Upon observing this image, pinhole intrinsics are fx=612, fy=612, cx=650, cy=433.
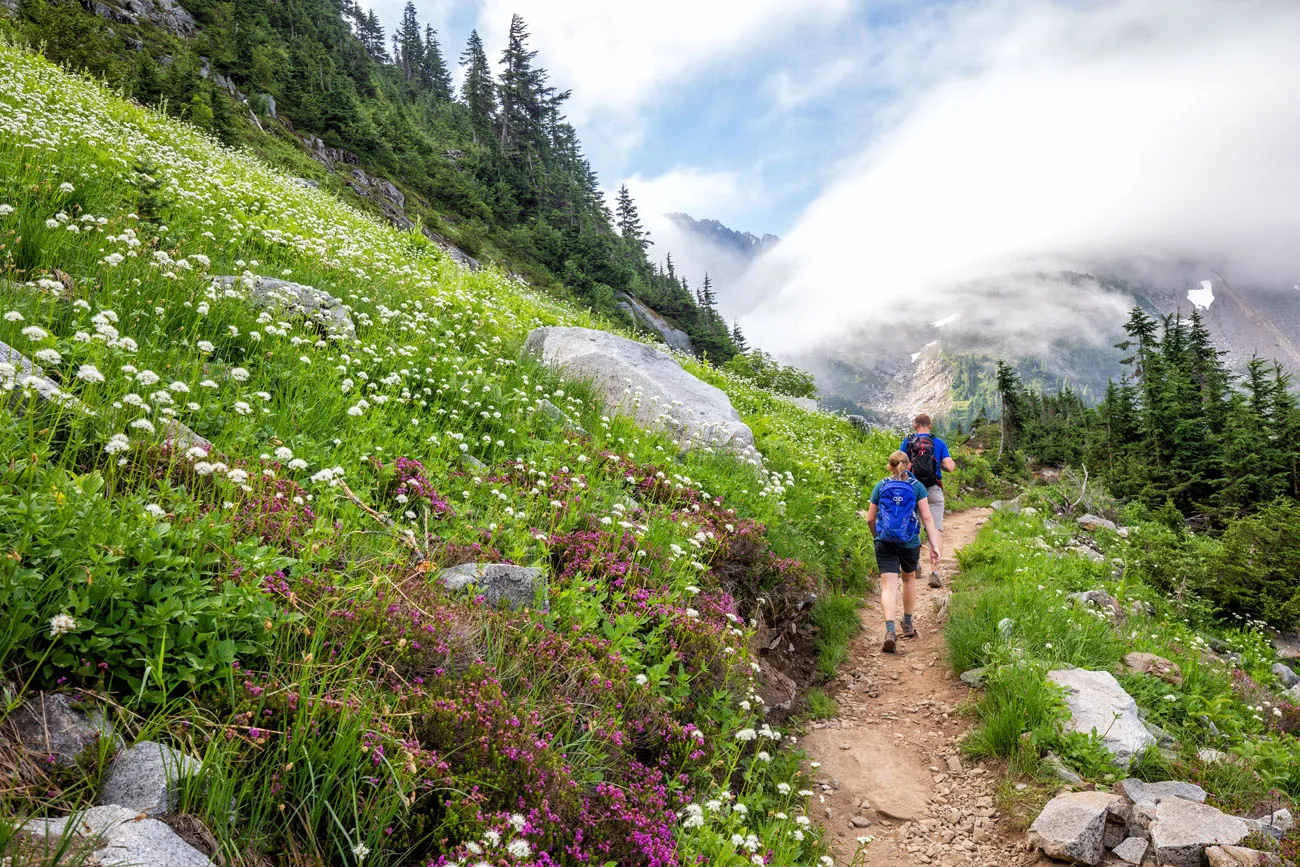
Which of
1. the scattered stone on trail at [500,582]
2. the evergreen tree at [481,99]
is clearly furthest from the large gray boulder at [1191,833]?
the evergreen tree at [481,99]

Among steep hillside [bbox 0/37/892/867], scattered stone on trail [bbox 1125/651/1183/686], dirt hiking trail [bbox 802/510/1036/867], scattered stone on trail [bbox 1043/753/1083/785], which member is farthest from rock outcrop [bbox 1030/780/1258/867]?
scattered stone on trail [bbox 1125/651/1183/686]

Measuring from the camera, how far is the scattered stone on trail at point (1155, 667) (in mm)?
7145

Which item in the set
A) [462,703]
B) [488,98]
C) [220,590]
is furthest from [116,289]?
[488,98]

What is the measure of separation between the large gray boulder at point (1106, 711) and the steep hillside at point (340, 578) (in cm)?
271

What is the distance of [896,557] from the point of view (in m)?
8.88

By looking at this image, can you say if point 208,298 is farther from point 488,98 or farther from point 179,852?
point 488,98

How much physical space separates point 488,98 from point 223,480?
292 feet

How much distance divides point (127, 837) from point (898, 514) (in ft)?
28.1

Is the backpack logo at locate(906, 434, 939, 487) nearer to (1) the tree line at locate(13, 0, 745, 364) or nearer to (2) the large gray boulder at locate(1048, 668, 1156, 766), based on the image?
(2) the large gray boulder at locate(1048, 668, 1156, 766)

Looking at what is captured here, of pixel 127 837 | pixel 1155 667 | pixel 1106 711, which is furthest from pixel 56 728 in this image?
pixel 1155 667

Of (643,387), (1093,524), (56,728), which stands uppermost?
(643,387)

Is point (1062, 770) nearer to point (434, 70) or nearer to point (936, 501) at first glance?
point (936, 501)

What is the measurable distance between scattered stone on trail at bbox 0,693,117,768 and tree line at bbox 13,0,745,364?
21.8 metres

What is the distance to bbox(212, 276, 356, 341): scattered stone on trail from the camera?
6699 mm
